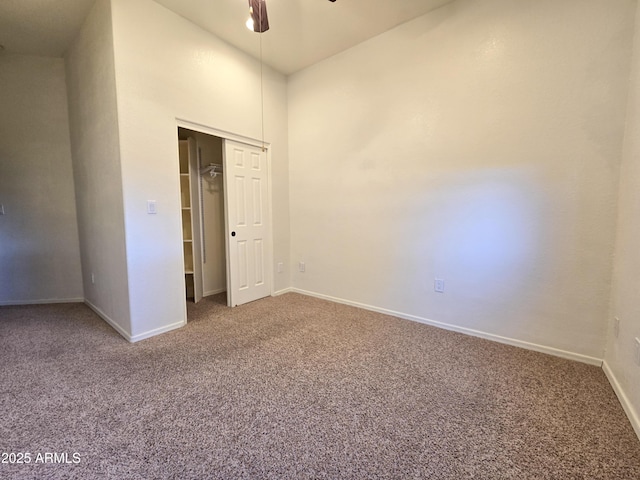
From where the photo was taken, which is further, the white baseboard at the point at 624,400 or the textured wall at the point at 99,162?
the textured wall at the point at 99,162

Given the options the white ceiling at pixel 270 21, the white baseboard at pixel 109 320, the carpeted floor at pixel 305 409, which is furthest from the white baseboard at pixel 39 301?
the white ceiling at pixel 270 21

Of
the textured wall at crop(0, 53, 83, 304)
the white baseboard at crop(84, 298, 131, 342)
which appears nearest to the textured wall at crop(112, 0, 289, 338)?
the white baseboard at crop(84, 298, 131, 342)

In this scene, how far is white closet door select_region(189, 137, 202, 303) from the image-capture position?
3455mm

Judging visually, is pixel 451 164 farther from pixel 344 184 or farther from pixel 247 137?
pixel 247 137

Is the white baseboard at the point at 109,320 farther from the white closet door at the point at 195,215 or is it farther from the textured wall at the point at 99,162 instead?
the white closet door at the point at 195,215

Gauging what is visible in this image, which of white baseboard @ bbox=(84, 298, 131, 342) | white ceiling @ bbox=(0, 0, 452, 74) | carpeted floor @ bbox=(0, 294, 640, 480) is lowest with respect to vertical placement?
carpeted floor @ bbox=(0, 294, 640, 480)

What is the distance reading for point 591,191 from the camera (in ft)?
6.40

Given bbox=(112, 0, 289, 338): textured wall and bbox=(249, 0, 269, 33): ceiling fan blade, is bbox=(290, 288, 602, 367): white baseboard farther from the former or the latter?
bbox=(249, 0, 269, 33): ceiling fan blade

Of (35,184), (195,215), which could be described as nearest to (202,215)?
(195,215)

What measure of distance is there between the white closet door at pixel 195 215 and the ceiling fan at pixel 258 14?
1.83 metres

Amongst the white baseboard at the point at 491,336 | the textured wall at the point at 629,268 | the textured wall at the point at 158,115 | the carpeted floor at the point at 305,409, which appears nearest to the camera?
the carpeted floor at the point at 305,409

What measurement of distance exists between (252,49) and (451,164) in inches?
101

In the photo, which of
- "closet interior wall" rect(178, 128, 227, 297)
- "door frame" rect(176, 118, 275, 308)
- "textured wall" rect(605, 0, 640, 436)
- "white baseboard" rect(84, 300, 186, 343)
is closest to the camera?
"textured wall" rect(605, 0, 640, 436)

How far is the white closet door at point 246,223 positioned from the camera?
10.5ft
